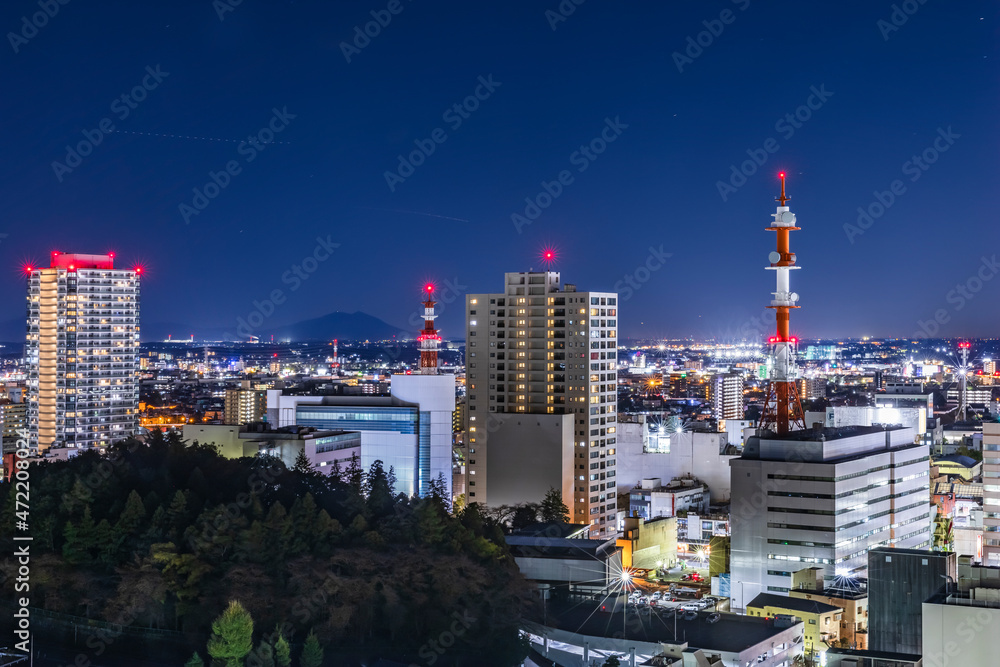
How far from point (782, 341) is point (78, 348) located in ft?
81.4

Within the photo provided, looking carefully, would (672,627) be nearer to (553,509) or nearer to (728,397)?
(553,509)

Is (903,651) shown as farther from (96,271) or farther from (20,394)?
(20,394)

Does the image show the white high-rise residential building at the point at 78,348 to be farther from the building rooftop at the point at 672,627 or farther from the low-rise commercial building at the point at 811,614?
the low-rise commercial building at the point at 811,614

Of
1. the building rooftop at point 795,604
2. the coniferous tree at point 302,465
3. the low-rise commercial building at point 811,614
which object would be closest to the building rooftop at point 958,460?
the building rooftop at point 795,604

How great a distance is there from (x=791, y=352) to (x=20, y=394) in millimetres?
42144

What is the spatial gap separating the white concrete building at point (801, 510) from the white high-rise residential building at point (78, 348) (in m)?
24.9

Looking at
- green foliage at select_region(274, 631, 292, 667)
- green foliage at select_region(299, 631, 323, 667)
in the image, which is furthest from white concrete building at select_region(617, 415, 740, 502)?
green foliage at select_region(274, 631, 292, 667)

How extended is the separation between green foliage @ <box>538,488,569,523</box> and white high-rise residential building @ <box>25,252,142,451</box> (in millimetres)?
19600

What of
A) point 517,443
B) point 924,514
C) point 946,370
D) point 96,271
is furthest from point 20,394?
point 946,370

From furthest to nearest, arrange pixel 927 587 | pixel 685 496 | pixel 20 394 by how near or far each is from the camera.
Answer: pixel 20 394, pixel 685 496, pixel 927 587

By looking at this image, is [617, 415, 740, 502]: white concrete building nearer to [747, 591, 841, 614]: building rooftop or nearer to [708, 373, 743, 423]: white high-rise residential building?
[747, 591, 841, 614]: building rooftop

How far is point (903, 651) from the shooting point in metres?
14.3

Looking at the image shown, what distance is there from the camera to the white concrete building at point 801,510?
68.6ft

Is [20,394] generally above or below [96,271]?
below
